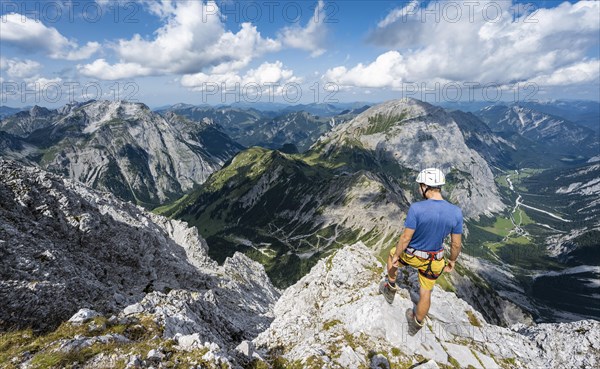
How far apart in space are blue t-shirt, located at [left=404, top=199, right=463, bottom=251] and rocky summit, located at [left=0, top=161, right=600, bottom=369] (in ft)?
30.8

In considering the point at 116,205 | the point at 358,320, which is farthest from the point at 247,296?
the point at 358,320

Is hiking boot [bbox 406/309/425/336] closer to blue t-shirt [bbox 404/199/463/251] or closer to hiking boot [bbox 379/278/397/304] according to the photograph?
hiking boot [bbox 379/278/397/304]

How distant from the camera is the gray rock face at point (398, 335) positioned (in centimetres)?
2233

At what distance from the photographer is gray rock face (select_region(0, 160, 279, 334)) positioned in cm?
2597

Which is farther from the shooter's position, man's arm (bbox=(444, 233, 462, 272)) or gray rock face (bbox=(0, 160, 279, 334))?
gray rock face (bbox=(0, 160, 279, 334))

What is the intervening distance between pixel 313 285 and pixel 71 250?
30.8m

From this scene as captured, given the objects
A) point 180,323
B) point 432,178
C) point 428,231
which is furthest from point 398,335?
point 180,323

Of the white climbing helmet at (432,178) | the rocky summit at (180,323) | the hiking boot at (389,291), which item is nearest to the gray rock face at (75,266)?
the rocky summit at (180,323)

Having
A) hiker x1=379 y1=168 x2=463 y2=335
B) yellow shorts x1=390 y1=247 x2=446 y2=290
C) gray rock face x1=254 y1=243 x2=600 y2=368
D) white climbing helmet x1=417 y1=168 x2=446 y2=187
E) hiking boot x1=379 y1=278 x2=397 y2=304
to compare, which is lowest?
gray rock face x1=254 y1=243 x2=600 y2=368

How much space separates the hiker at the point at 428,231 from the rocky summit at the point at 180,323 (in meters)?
→ 7.59

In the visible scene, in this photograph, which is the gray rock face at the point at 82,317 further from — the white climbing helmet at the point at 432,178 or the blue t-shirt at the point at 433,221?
the white climbing helmet at the point at 432,178

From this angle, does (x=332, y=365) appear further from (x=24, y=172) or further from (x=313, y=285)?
(x=24, y=172)

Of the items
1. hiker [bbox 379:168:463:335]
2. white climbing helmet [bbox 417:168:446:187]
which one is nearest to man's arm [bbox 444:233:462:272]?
hiker [bbox 379:168:463:335]

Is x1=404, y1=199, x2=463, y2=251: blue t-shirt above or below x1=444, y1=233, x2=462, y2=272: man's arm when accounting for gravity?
above
